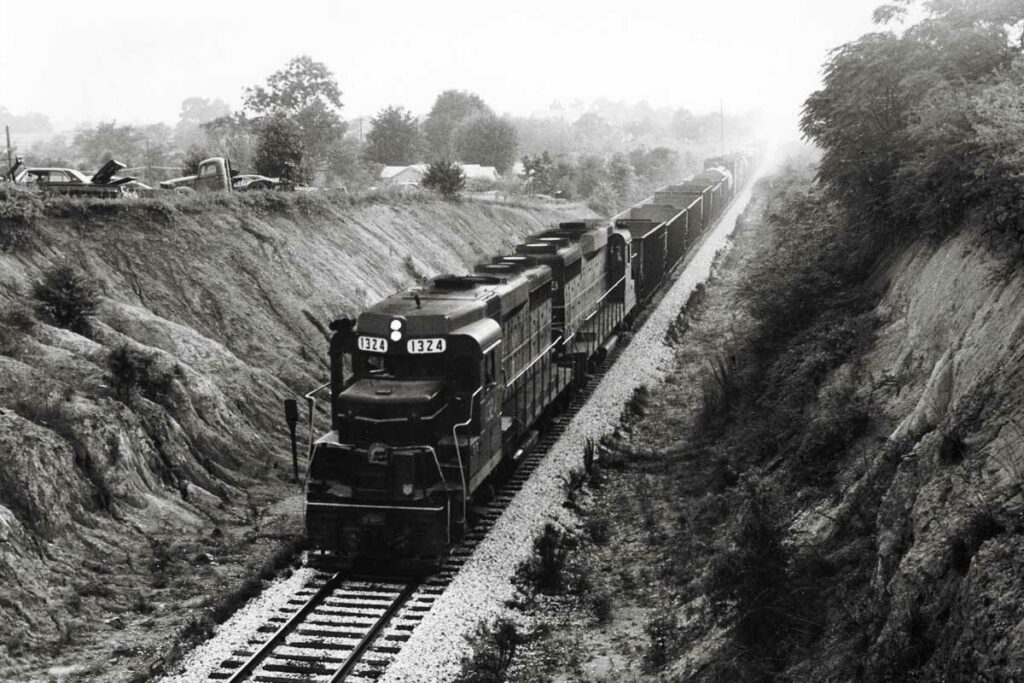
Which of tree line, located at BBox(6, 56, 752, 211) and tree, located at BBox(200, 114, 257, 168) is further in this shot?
tree, located at BBox(200, 114, 257, 168)

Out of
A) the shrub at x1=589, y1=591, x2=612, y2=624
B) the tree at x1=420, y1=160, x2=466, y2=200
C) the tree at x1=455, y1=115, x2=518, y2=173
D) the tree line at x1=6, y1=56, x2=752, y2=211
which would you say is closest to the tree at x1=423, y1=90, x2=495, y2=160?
the tree line at x1=6, y1=56, x2=752, y2=211

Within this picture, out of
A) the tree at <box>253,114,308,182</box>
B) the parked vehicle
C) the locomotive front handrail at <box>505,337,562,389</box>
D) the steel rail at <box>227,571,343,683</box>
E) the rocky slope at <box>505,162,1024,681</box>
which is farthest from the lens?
the tree at <box>253,114,308,182</box>

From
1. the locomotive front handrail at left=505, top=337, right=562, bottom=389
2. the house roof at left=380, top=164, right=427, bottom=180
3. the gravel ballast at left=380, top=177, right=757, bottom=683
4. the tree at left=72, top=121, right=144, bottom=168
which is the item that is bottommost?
the gravel ballast at left=380, top=177, right=757, bottom=683

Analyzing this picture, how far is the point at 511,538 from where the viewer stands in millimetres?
15578

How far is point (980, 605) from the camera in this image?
7.75 meters

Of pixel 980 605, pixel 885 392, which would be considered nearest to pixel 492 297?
pixel 885 392

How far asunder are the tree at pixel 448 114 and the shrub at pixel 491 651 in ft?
297

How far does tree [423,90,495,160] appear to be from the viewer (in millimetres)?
105450

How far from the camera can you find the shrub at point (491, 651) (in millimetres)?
11141

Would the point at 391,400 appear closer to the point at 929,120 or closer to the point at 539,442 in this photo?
the point at 539,442

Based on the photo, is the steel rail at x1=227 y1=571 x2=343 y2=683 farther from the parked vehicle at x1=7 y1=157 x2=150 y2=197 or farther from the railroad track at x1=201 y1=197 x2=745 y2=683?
the parked vehicle at x1=7 y1=157 x2=150 y2=197

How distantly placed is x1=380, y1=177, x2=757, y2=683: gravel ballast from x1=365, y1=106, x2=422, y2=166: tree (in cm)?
6300

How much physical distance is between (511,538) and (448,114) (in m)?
103

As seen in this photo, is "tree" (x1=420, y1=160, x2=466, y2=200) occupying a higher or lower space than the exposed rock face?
higher
